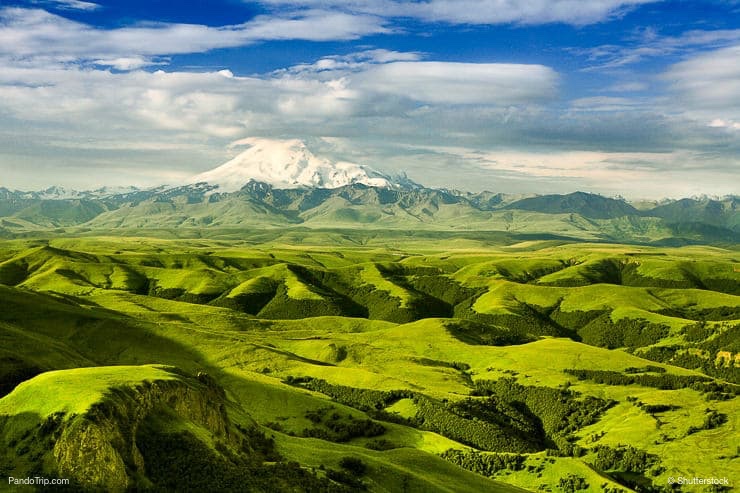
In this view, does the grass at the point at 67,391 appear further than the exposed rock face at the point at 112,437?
Yes

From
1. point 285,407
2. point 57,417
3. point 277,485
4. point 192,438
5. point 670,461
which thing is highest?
point 57,417

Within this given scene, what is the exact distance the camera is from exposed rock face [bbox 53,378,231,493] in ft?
219

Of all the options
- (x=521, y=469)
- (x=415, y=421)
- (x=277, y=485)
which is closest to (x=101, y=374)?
(x=277, y=485)

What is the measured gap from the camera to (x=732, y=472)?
531 feet

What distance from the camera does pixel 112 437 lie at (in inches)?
2783

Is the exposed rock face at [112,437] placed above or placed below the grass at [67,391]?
below

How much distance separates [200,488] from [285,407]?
105103mm

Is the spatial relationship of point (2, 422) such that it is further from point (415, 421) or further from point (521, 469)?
point (415, 421)

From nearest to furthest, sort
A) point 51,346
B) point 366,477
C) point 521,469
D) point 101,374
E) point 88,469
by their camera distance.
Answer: point 88,469, point 101,374, point 366,477, point 521,469, point 51,346

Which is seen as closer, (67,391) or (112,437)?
(112,437)

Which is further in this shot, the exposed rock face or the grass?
the grass

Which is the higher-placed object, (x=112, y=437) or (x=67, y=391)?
(x=67, y=391)

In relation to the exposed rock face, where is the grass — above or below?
above

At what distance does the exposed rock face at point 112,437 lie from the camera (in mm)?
66812
